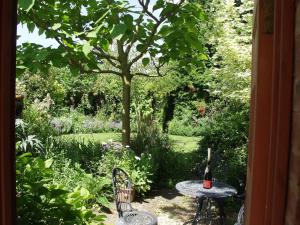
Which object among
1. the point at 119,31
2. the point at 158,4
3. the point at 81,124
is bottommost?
the point at 81,124

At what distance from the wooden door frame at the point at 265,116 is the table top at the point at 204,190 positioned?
344cm

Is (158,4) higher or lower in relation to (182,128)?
higher

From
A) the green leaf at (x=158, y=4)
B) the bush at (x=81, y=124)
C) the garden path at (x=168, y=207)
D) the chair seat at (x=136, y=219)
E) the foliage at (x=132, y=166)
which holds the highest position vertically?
the green leaf at (x=158, y=4)

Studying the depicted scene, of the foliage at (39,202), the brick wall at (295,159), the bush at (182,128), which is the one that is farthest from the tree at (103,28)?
the bush at (182,128)

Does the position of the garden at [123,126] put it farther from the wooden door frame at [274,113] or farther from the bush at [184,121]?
the bush at [184,121]

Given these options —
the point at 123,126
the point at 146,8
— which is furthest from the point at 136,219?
the point at 123,126

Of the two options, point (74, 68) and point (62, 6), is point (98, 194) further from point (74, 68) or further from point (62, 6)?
point (62, 6)

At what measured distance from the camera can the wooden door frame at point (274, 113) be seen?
2.83 ft

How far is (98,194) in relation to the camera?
19.1ft

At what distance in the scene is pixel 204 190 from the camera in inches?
181

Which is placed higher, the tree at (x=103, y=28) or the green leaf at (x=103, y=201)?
the tree at (x=103, y=28)

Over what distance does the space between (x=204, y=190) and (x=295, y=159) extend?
154 inches

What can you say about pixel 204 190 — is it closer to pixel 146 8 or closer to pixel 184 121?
pixel 146 8

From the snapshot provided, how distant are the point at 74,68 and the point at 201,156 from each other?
3.38 m
